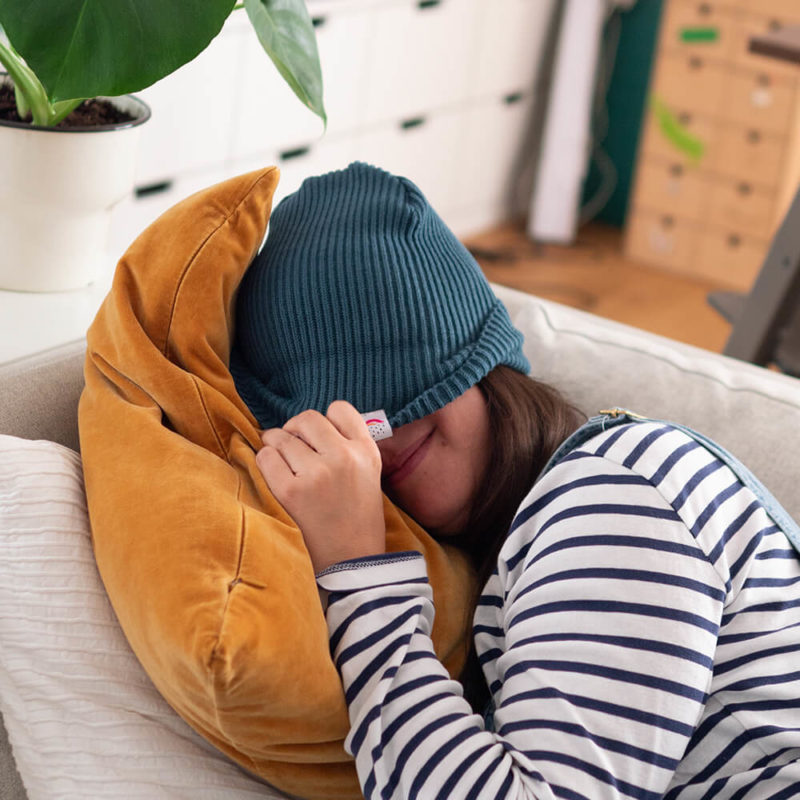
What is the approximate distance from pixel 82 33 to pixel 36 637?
526mm

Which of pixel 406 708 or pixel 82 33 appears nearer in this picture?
pixel 406 708

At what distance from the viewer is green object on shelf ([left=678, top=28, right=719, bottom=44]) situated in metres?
3.44

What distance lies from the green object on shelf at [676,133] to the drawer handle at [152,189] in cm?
186

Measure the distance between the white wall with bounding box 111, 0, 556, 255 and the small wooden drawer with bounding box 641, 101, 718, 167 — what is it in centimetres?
44

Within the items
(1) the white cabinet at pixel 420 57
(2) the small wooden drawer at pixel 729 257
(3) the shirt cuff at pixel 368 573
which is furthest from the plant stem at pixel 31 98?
(2) the small wooden drawer at pixel 729 257

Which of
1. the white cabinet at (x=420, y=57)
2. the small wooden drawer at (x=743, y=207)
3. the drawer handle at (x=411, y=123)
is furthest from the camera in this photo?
the small wooden drawer at (x=743, y=207)

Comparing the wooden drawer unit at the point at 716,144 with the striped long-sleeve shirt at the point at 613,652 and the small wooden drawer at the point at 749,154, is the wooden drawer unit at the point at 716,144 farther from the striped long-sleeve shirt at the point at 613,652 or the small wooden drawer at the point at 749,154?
the striped long-sleeve shirt at the point at 613,652

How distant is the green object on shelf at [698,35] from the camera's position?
3436 mm

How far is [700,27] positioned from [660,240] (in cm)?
72

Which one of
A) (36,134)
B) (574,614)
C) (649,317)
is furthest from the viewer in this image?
(649,317)

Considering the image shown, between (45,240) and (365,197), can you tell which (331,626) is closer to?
(365,197)

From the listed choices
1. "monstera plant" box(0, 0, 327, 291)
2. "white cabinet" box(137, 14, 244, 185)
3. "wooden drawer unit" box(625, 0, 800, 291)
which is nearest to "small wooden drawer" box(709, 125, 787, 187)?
"wooden drawer unit" box(625, 0, 800, 291)

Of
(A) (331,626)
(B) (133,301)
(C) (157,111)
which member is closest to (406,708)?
(A) (331,626)

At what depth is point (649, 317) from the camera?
3.31 metres
